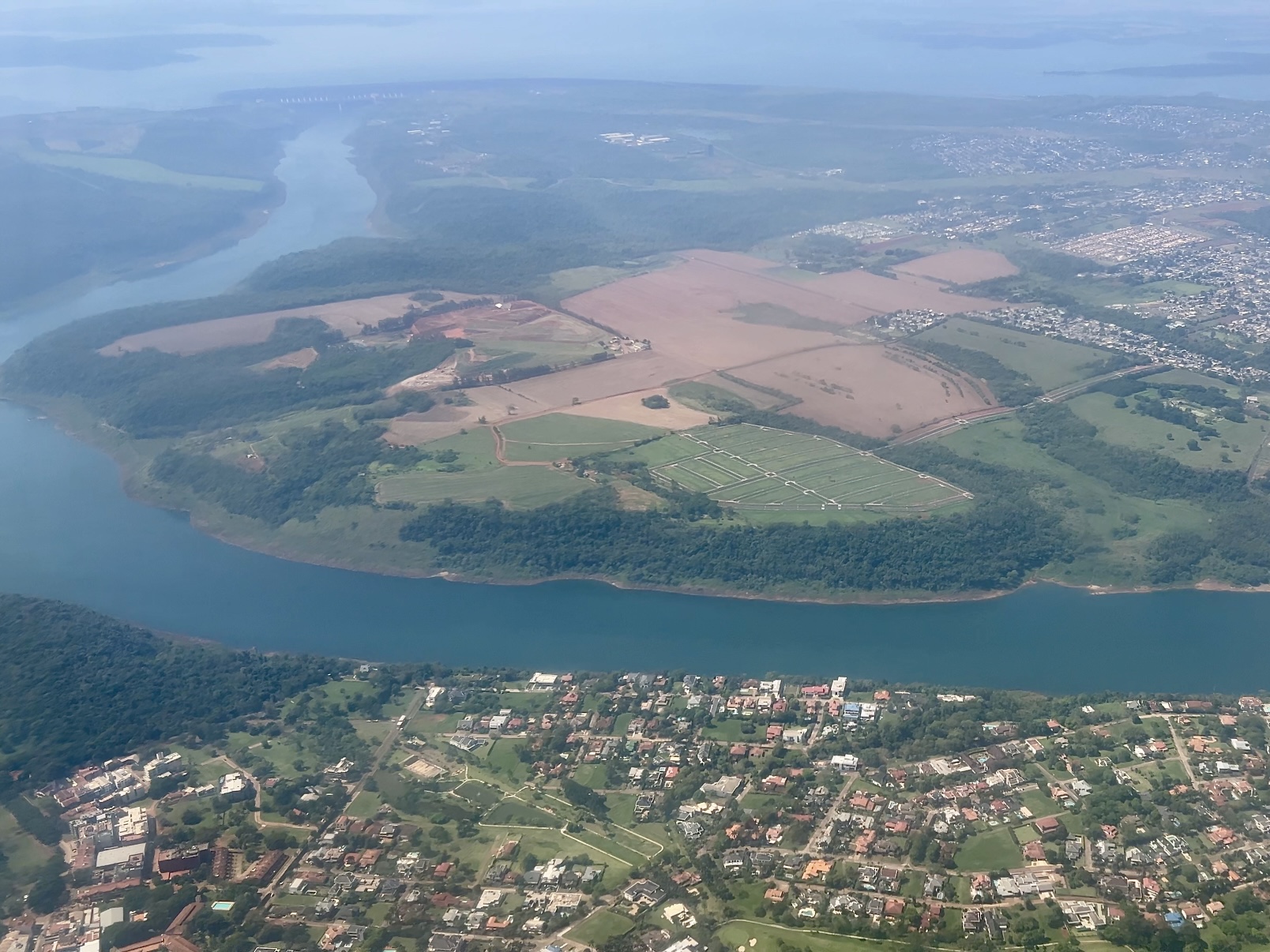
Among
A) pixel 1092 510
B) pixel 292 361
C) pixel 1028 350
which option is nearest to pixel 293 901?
pixel 1092 510

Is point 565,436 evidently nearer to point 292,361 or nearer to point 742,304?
point 292,361

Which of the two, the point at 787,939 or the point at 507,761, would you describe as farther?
the point at 507,761

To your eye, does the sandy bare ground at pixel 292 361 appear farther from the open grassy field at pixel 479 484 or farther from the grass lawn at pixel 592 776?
the grass lawn at pixel 592 776

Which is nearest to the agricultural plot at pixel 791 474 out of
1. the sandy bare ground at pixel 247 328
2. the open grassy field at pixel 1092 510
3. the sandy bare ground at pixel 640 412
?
the sandy bare ground at pixel 640 412

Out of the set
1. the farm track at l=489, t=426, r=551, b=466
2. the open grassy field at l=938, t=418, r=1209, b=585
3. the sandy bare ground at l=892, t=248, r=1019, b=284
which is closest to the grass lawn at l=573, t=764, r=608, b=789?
the open grassy field at l=938, t=418, r=1209, b=585

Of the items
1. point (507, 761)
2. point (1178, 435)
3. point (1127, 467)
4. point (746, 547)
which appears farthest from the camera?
point (1178, 435)

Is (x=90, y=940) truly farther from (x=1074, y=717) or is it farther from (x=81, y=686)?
(x=1074, y=717)

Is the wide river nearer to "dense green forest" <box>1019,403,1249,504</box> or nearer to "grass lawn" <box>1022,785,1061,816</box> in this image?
"dense green forest" <box>1019,403,1249,504</box>
